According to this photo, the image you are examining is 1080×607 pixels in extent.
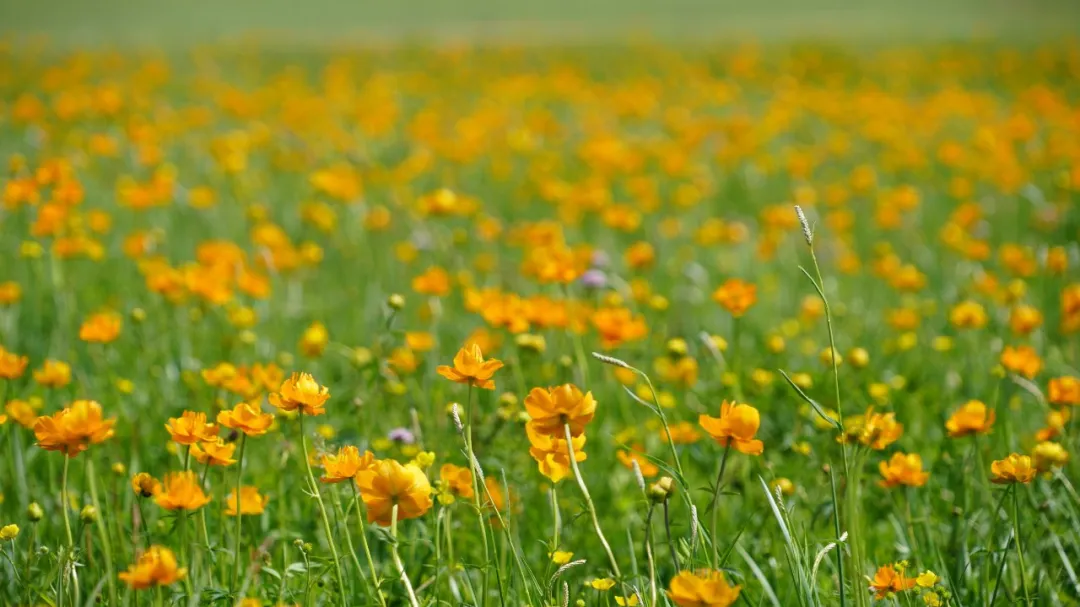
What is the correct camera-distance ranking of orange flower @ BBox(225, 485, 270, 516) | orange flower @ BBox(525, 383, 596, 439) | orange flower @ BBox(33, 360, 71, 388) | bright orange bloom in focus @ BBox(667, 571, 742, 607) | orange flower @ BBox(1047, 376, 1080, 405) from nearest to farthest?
bright orange bloom in focus @ BBox(667, 571, 742, 607) < orange flower @ BBox(525, 383, 596, 439) < orange flower @ BBox(225, 485, 270, 516) < orange flower @ BBox(1047, 376, 1080, 405) < orange flower @ BBox(33, 360, 71, 388)

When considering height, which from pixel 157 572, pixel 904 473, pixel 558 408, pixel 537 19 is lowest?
pixel 537 19

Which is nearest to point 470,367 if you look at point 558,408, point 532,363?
point 558,408

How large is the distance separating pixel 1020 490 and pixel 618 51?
11.1 m

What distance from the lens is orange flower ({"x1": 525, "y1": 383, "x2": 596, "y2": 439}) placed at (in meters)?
1.30

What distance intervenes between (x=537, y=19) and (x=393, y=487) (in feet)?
78.2

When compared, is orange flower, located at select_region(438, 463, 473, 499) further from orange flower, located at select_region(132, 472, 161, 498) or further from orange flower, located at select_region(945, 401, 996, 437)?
orange flower, located at select_region(945, 401, 996, 437)

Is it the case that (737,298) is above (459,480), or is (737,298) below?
above

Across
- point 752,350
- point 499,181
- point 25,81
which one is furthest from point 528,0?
point 752,350

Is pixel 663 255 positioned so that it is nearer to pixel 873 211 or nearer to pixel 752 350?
pixel 752 350

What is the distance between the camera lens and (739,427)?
4.39 feet

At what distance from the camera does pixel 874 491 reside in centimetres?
211

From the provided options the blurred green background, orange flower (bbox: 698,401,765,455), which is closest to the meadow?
orange flower (bbox: 698,401,765,455)

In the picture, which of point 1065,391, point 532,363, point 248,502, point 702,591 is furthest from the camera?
point 532,363

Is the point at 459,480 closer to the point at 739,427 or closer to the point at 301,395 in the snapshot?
the point at 301,395
